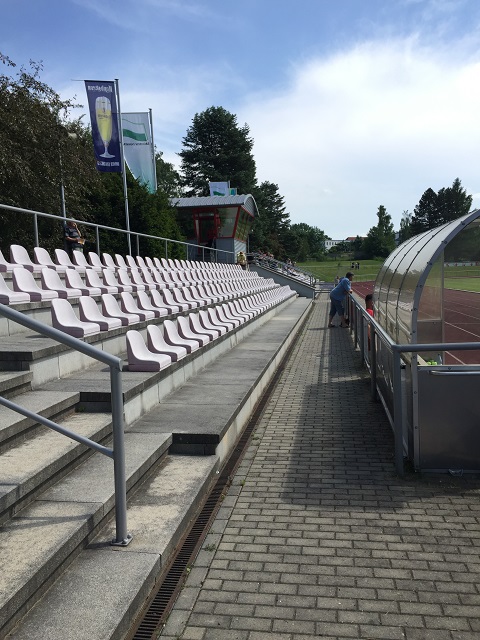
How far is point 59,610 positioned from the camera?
2578mm

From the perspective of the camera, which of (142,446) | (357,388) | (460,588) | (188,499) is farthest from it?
(357,388)

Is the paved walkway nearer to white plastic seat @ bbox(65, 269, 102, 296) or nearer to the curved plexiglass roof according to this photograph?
the curved plexiglass roof

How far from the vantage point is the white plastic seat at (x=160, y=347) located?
6.64m

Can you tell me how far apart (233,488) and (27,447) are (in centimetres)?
178

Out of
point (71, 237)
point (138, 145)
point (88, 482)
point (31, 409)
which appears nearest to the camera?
point (88, 482)

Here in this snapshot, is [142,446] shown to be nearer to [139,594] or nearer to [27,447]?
[27,447]

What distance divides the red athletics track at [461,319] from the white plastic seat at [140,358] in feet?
10.9

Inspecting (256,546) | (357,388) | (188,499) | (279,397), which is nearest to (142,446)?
(188,499)

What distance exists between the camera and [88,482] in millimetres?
3689

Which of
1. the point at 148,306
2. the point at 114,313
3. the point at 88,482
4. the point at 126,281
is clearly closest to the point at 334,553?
the point at 88,482

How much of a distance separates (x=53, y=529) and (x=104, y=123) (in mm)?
16082

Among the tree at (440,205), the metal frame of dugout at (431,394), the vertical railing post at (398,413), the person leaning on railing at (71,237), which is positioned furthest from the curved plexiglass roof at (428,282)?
the tree at (440,205)

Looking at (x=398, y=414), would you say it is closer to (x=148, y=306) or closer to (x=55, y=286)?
(x=148, y=306)

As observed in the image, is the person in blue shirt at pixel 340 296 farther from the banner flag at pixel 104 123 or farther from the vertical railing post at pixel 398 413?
the vertical railing post at pixel 398 413
